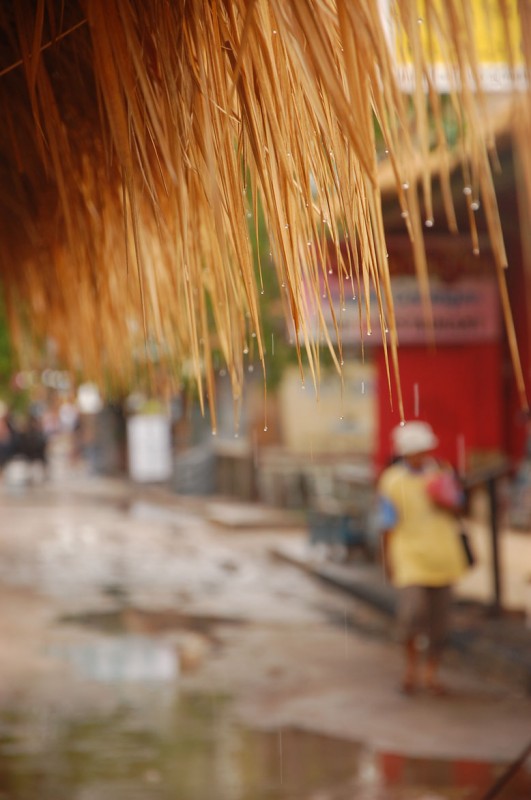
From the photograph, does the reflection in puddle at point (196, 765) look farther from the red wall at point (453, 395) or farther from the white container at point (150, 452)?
the white container at point (150, 452)

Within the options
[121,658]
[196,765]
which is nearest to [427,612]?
[196,765]

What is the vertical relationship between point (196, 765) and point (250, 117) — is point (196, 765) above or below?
below

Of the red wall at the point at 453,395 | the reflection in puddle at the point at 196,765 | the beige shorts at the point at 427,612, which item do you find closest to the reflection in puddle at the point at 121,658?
the reflection in puddle at the point at 196,765

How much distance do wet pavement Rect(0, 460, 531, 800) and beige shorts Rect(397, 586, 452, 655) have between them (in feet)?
1.27

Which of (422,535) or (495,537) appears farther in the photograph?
(495,537)

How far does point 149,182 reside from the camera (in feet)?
6.38

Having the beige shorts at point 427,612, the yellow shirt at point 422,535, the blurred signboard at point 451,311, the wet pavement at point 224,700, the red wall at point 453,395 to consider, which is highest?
the blurred signboard at point 451,311

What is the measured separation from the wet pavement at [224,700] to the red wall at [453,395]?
221cm

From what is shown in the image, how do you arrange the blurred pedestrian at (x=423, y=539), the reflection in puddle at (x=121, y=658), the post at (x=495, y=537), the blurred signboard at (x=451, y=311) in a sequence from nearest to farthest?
the blurred pedestrian at (x=423, y=539)
the reflection in puddle at (x=121, y=658)
the post at (x=495, y=537)
the blurred signboard at (x=451, y=311)

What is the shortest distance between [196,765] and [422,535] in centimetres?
218

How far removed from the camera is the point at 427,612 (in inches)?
277

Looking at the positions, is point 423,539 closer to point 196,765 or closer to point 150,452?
point 196,765

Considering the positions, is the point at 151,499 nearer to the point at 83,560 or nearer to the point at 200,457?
the point at 200,457

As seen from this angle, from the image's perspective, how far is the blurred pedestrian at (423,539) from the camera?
6910 mm
